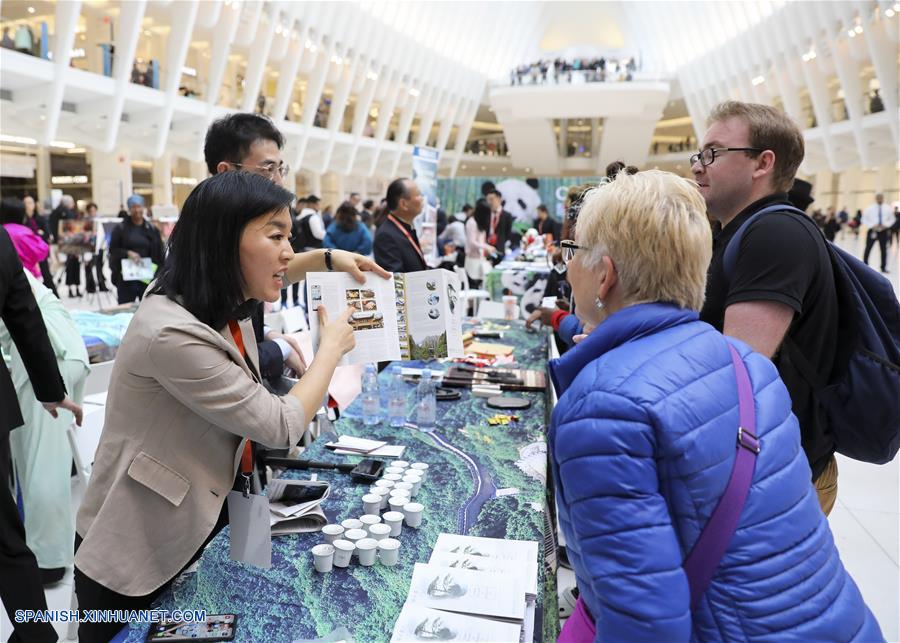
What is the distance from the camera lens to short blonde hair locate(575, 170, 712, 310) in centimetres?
114

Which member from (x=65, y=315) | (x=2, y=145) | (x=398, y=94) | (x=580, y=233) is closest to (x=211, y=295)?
(x=580, y=233)

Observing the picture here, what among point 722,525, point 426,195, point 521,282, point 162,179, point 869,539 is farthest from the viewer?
point 162,179

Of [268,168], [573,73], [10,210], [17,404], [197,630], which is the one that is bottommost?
[197,630]

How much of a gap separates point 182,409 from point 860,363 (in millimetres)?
1706

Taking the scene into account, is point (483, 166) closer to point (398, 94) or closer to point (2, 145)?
point (398, 94)

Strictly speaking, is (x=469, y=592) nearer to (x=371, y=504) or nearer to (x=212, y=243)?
(x=371, y=504)

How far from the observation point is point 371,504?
180 centimetres

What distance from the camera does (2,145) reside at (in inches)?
711

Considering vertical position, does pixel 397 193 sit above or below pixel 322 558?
above

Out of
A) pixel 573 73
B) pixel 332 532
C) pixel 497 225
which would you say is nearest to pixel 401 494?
pixel 332 532

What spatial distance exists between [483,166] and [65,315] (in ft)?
123

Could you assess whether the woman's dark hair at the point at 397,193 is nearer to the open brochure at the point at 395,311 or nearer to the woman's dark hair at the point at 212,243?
the open brochure at the point at 395,311

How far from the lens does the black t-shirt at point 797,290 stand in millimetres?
1669

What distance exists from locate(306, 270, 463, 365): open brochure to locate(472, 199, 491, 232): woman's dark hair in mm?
8086
